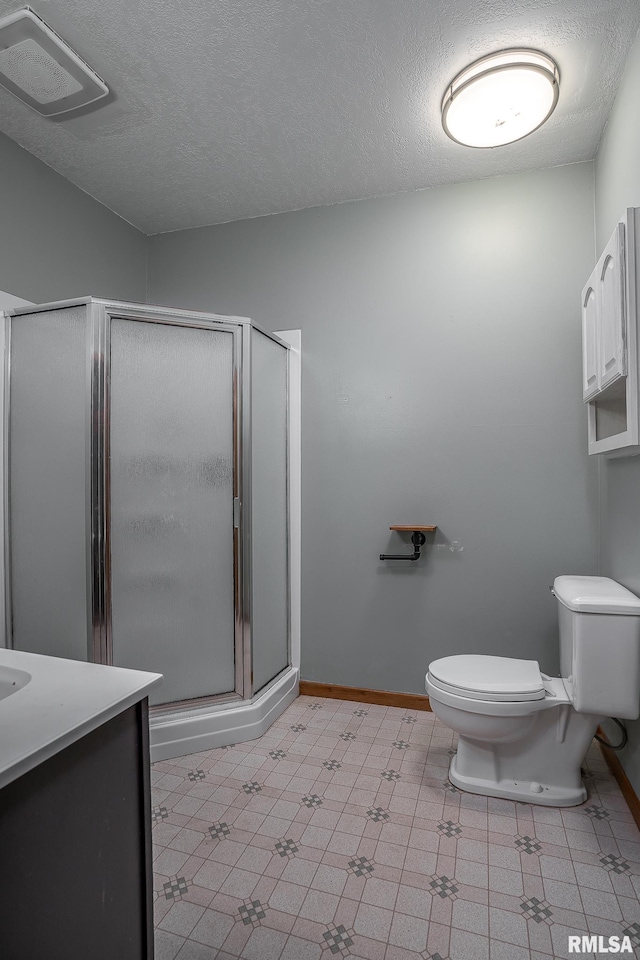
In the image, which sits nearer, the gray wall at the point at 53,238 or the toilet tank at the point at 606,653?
the toilet tank at the point at 606,653

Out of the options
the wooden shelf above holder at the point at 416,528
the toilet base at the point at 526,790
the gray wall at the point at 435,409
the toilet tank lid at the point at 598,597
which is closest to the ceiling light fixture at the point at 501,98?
the gray wall at the point at 435,409

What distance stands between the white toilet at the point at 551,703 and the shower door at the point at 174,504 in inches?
40.0

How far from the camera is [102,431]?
2.13 meters

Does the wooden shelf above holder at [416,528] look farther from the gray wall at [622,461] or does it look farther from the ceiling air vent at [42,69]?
the ceiling air vent at [42,69]

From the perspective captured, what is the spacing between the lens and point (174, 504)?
2279 mm

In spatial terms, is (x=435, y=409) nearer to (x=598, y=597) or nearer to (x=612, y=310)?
(x=612, y=310)

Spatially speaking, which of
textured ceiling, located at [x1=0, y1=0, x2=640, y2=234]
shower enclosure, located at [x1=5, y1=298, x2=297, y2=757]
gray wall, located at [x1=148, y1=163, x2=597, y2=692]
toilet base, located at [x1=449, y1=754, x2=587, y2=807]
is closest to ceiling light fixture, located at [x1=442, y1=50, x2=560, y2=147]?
textured ceiling, located at [x1=0, y1=0, x2=640, y2=234]

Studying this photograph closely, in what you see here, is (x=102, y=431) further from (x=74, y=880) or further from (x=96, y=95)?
(x=74, y=880)

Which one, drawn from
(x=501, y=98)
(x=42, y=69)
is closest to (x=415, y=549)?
(x=501, y=98)

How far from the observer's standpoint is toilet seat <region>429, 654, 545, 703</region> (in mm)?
1870

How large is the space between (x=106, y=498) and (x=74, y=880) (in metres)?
1.49

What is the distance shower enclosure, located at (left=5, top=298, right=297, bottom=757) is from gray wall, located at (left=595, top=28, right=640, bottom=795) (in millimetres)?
1569

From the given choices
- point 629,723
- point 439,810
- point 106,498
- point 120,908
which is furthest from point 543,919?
point 106,498

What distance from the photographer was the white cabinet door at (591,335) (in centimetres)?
197
